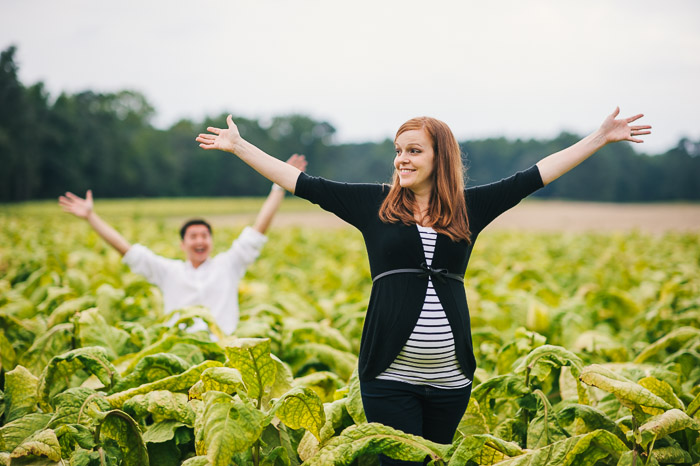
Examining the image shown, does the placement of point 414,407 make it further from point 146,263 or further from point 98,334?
point 146,263

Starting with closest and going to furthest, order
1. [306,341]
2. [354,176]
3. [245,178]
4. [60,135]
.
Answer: [306,341] < [60,135] < [245,178] < [354,176]

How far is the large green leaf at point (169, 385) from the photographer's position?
2305 mm

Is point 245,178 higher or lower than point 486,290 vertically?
higher

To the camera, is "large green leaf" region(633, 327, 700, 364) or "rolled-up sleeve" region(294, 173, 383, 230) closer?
"rolled-up sleeve" region(294, 173, 383, 230)

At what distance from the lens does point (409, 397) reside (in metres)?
2.24

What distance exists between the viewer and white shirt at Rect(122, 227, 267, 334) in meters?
4.45

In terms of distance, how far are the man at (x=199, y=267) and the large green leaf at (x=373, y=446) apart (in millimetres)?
2417

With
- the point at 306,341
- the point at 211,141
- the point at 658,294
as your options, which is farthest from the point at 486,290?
the point at 211,141

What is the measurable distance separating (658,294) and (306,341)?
404cm

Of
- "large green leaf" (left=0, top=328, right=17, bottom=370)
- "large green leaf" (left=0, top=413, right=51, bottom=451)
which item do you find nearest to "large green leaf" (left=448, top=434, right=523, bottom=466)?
"large green leaf" (left=0, top=413, right=51, bottom=451)

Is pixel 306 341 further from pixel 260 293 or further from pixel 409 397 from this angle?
pixel 260 293

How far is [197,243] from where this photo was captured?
15.4 feet

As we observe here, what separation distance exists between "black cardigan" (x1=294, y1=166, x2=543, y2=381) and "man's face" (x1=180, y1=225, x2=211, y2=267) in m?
2.44

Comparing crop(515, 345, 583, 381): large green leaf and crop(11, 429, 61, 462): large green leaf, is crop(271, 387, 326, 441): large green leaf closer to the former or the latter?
crop(11, 429, 61, 462): large green leaf
